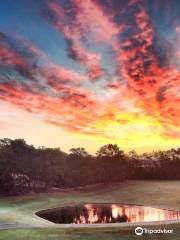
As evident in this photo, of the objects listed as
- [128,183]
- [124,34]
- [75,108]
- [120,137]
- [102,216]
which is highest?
[124,34]

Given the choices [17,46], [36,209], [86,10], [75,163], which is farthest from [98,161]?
[86,10]

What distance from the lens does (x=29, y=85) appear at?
14000 mm

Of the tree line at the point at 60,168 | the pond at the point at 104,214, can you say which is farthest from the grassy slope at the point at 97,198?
the pond at the point at 104,214

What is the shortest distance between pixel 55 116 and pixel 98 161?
3.20 metres

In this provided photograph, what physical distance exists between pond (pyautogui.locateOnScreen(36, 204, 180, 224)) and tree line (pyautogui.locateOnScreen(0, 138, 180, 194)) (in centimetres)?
203

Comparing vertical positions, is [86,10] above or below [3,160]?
above

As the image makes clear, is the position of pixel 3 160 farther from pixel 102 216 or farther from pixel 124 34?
pixel 124 34

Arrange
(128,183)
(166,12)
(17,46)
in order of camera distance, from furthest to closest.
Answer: (128,183), (17,46), (166,12)

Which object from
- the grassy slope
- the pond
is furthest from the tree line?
the pond

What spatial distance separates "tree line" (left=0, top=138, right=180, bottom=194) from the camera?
1588 cm

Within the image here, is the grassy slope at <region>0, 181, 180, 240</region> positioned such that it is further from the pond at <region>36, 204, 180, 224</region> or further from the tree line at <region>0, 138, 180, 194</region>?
the pond at <region>36, 204, 180, 224</region>

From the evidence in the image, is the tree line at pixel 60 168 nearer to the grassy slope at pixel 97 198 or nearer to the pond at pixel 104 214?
the grassy slope at pixel 97 198

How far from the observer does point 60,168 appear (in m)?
17.3

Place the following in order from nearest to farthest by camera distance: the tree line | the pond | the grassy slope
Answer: the pond
the grassy slope
the tree line
